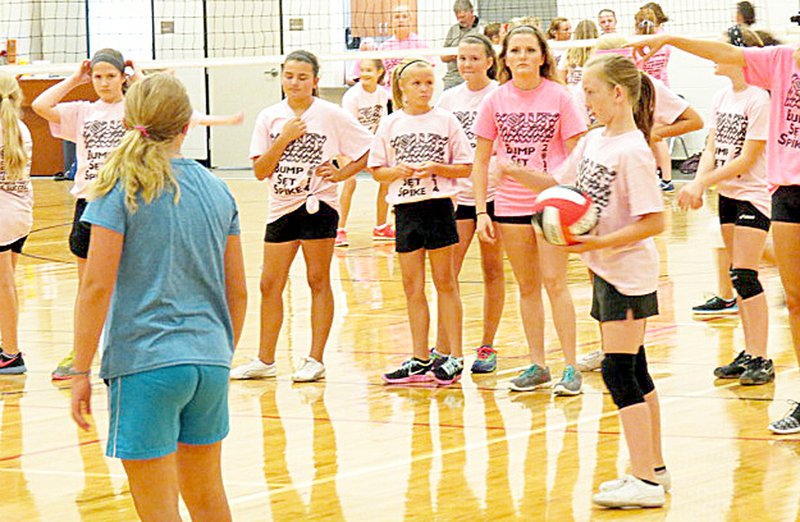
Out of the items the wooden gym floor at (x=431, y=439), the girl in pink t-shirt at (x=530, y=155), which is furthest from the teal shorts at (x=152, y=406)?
the girl in pink t-shirt at (x=530, y=155)

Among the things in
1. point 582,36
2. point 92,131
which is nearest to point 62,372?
point 92,131

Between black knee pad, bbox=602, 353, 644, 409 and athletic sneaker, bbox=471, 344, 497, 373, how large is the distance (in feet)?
7.85

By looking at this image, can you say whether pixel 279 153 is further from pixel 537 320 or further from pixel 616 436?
pixel 616 436

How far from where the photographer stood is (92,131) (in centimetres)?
729

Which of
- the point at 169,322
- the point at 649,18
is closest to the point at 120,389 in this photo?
the point at 169,322

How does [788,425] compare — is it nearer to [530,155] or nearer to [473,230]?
[530,155]

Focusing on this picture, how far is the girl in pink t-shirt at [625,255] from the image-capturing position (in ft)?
16.1

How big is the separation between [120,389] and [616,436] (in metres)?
2.77

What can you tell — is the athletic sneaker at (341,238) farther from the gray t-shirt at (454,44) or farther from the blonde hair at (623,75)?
the blonde hair at (623,75)

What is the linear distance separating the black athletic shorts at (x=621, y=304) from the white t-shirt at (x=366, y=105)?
8.30m

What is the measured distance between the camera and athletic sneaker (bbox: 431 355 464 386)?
7.07 meters

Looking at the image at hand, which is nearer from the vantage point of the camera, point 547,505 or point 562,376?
point 547,505

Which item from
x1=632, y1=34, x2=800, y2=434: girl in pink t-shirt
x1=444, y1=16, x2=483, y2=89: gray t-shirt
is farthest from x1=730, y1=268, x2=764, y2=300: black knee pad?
x1=444, y1=16, x2=483, y2=89: gray t-shirt

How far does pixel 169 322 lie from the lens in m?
3.70
